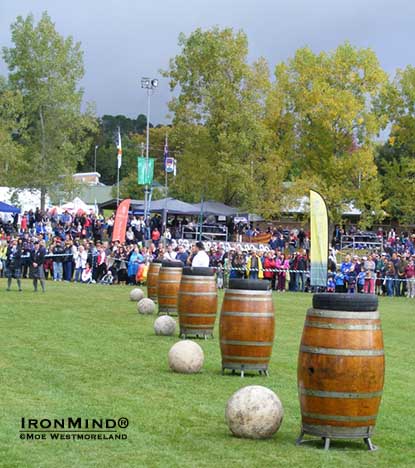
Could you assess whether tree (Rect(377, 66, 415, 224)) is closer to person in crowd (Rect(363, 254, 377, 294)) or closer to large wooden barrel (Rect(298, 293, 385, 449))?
person in crowd (Rect(363, 254, 377, 294))

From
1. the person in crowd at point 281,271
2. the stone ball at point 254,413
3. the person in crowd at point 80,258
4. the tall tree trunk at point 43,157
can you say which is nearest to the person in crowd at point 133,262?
the person in crowd at point 80,258

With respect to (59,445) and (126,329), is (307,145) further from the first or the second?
(59,445)

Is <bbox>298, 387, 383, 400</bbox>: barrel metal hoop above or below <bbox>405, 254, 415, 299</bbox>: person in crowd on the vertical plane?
below

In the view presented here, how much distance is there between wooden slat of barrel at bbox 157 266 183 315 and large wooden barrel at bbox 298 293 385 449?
1414cm

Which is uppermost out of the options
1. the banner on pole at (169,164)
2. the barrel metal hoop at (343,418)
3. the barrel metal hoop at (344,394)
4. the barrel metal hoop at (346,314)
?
the banner on pole at (169,164)

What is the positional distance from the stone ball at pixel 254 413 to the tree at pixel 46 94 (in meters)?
59.8

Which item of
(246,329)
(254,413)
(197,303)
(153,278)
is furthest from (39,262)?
(254,413)

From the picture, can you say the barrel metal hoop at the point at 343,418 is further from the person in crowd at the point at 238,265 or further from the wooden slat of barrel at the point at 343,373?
the person in crowd at the point at 238,265

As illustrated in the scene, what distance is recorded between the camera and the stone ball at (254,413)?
30.5 ft

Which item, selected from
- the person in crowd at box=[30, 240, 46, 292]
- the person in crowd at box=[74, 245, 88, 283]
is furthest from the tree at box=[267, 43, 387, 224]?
the person in crowd at box=[30, 240, 46, 292]

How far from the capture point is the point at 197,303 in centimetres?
1806

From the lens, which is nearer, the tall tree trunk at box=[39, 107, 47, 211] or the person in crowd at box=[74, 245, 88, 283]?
the person in crowd at box=[74, 245, 88, 283]

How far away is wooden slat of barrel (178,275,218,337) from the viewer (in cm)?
1794

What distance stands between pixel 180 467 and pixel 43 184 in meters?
61.0
